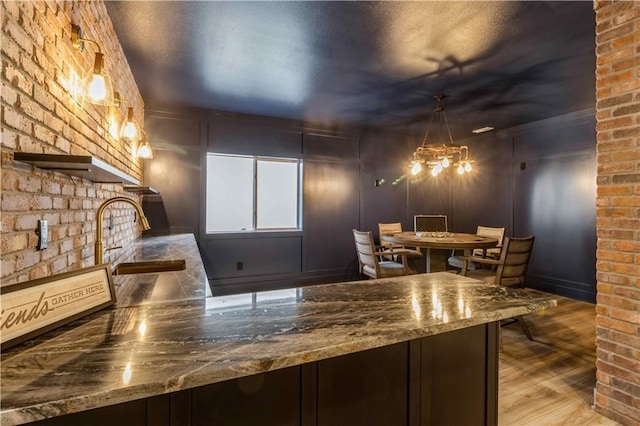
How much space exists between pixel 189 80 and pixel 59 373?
322cm

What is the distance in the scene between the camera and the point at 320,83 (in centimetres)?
331

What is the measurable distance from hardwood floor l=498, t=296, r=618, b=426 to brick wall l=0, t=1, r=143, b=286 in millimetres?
2503

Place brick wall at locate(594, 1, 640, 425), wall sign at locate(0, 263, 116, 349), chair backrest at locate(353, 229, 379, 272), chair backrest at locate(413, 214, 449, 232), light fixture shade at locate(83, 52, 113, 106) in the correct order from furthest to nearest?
chair backrest at locate(413, 214, 449, 232) < chair backrest at locate(353, 229, 379, 272) < brick wall at locate(594, 1, 640, 425) < light fixture shade at locate(83, 52, 113, 106) < wall sign at locate(0, 263, 116, 349)

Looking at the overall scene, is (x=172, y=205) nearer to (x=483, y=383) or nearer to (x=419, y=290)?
(x=419, y=290)

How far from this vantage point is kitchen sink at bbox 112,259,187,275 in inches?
79.3

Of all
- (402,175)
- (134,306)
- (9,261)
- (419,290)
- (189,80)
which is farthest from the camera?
(402,175)

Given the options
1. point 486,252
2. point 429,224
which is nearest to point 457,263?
point 486,252

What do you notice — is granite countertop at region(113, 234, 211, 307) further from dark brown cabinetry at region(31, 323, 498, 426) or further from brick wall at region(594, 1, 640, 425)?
brick wall at region(594, 1, 640, 425)

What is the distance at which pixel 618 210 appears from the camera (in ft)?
5.79

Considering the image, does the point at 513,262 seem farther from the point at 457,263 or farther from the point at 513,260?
the point at 457,263

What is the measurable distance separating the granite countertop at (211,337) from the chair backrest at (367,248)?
2.17 m

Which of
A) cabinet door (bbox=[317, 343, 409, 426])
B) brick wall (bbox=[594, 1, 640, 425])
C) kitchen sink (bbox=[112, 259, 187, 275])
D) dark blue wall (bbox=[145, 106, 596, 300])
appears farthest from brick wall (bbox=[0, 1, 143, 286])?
brick wall (bbox=[594, 1, 640, 425])

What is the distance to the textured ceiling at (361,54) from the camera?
2115mm

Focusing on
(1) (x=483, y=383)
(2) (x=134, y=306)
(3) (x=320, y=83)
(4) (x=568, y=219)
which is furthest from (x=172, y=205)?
(4) (x=568, y=219)
